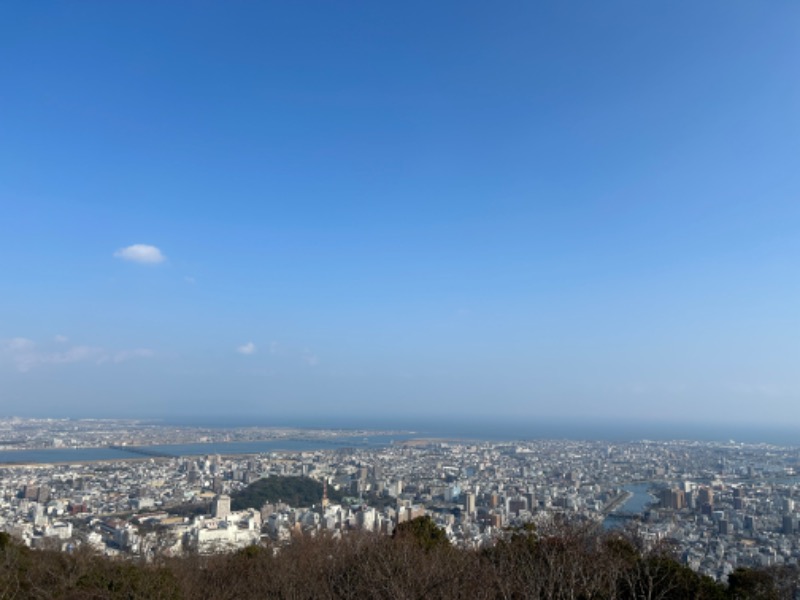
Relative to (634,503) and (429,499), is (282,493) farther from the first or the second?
(634,503)

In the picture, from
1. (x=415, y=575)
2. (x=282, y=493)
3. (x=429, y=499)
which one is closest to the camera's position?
(x=415, y=575)

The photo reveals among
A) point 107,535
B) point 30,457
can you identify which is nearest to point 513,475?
point 107,535

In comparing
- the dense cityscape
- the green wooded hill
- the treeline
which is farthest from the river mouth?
the green wooded hill

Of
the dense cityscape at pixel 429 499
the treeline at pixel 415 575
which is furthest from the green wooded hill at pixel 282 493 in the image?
the treeline at pixel 415 575

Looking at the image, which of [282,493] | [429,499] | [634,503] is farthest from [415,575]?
[282,493]

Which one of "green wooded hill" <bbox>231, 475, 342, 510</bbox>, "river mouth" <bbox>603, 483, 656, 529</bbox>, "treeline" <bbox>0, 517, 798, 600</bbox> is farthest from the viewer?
"green wooded hill" <bbox>231, 475, 342, 510</bbox>

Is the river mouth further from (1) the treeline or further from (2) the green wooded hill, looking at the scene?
(2) the green wooded hill
